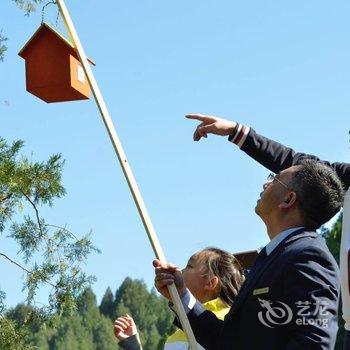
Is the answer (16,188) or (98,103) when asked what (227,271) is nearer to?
(98,103)

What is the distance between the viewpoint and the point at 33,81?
16.0ft

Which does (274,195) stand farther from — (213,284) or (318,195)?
(213,284)

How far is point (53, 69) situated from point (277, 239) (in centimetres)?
156

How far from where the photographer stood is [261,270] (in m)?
3.36

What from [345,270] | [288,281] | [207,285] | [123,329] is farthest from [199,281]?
[345,270]

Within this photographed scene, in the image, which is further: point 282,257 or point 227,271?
point 227,271

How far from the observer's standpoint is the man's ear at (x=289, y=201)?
11.7 ft

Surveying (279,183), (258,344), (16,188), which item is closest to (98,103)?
(279,183)

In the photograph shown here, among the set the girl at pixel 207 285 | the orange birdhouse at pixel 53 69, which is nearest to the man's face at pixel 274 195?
the girl at pixel 207 285

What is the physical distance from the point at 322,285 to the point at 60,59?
194 cm

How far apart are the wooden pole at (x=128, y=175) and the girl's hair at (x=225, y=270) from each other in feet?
3.84

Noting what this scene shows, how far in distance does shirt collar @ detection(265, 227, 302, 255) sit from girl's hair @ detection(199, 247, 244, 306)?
1163mm

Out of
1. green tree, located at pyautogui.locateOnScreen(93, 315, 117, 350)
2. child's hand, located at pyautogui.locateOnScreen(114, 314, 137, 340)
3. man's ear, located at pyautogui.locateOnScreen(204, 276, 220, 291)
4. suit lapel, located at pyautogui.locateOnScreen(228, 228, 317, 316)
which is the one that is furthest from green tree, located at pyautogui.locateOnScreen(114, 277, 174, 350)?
suit lapel, located at pyautogui.locateOnScreen(228, 228, 317, 316)

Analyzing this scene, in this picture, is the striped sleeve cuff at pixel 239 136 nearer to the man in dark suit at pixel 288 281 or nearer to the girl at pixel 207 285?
the man in dark suit at pixel 288 281
